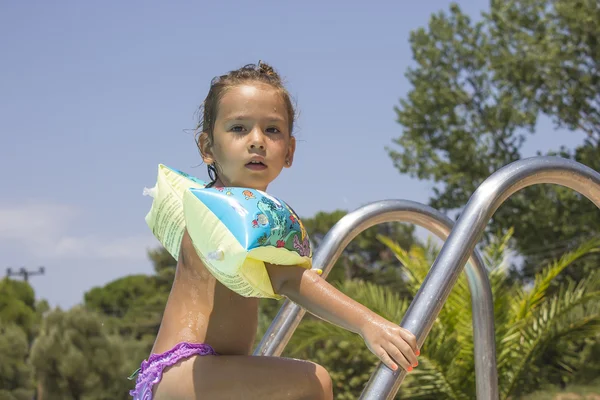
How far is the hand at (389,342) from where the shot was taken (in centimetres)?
188

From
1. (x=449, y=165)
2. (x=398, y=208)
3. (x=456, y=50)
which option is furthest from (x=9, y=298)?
(x=398, y=208)

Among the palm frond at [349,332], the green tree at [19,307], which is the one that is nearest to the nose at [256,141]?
the palm frond at [349,332]

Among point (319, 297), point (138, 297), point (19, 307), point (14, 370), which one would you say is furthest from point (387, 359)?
point (138, 297)

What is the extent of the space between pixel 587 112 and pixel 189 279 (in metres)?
20.0

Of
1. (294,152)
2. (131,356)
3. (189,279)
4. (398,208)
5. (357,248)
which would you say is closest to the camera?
(189,279)

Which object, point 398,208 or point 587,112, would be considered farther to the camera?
point 587,112

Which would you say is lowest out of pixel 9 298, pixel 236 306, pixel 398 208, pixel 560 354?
pixel 9 298

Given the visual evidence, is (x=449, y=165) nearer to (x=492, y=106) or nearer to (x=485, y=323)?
(x=492, y=106)

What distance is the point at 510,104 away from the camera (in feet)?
72.0

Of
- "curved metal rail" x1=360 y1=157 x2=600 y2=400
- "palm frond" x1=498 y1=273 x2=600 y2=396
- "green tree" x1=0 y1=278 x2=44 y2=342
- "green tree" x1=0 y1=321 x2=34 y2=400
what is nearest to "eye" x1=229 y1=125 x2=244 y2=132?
"curved metal rail" x1=360 y1=157 x2=600 y2=400

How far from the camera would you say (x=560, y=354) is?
12.7 meters

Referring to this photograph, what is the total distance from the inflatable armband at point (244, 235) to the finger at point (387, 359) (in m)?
0.30

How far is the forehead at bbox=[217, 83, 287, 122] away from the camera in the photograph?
2344 mm

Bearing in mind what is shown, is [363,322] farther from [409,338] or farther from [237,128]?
[237,128]
